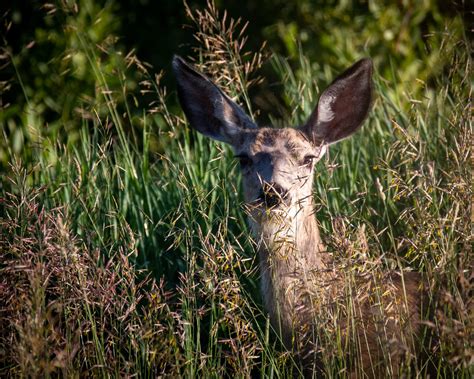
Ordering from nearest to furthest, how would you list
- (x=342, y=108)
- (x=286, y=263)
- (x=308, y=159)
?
(x=286, y=263), (x=308, y=159), (x=342, y=108)

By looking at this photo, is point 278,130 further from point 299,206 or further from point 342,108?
point 299,206

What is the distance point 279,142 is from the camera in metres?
5.09

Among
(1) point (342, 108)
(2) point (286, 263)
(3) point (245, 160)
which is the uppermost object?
(1) point (342, 108)

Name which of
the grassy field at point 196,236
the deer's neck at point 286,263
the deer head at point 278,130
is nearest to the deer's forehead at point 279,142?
the deer head at point 278,130

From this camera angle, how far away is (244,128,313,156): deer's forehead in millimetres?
5016

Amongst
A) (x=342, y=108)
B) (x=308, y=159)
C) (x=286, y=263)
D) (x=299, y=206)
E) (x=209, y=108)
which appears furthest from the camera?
(x=209, y=108)

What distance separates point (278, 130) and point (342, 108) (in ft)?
1.37

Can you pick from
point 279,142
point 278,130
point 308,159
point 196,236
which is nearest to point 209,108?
point 278,130

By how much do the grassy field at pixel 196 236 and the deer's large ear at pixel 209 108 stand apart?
0.11m

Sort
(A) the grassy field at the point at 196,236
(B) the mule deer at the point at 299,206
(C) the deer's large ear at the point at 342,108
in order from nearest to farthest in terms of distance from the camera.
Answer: (A) the grassy field at the point at 196,236 → (B) the mule deer at the point at 299,206 → (C) the deer's large ear at the point at 342,108

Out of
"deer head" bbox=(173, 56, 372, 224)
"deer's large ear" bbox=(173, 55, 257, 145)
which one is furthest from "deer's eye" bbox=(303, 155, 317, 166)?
"deer's large ear" bbox=(173, 55, 257, 145)

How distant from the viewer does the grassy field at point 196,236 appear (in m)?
3.77

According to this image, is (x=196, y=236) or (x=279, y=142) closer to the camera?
(x=196, y=236)

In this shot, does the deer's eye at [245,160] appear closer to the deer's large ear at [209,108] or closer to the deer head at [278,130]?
the deer head at [278,130]
